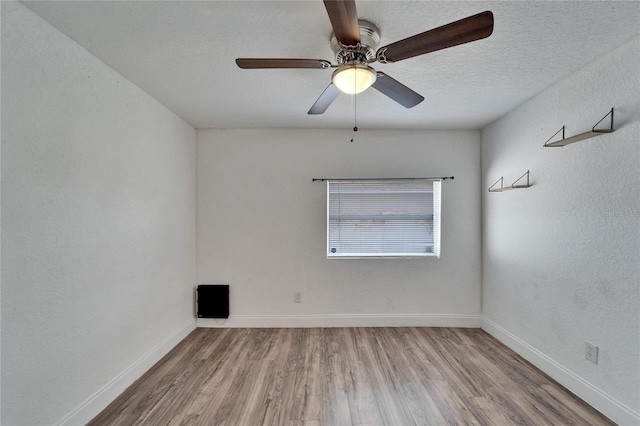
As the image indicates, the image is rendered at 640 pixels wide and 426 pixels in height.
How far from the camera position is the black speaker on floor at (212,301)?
3.13 m

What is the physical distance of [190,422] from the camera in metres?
1.70

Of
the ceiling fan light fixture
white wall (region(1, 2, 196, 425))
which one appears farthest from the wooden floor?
the ceiling fan light fixture

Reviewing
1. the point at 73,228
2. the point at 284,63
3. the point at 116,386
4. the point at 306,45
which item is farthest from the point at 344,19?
the point at 116,386

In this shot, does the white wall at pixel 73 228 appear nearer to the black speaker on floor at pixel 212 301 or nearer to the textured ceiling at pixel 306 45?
the textured ceiling at pixel 306 45

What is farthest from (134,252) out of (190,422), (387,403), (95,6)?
(387,403)

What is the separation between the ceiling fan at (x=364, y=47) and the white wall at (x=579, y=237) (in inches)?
49.6

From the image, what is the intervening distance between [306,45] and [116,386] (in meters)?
2.71

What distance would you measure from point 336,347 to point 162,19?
288cm

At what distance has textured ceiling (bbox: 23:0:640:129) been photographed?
136 cm

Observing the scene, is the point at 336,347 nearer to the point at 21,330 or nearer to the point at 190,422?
the point at 190,422

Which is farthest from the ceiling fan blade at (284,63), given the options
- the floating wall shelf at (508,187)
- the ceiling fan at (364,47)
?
the floating wall shelf at (508,187)

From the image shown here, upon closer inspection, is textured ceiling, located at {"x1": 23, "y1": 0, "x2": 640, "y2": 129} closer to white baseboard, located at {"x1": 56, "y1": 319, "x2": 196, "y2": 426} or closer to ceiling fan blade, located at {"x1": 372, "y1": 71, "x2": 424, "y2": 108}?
ceiling fan blade, located at {"x1": 372, "y1": 71, "x2": 424, "y2": 108}

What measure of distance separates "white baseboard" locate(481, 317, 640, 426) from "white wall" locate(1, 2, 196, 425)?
3.35 metres

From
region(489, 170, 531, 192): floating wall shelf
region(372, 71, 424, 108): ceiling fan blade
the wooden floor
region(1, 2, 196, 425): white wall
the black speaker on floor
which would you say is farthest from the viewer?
the black speaker on floor
